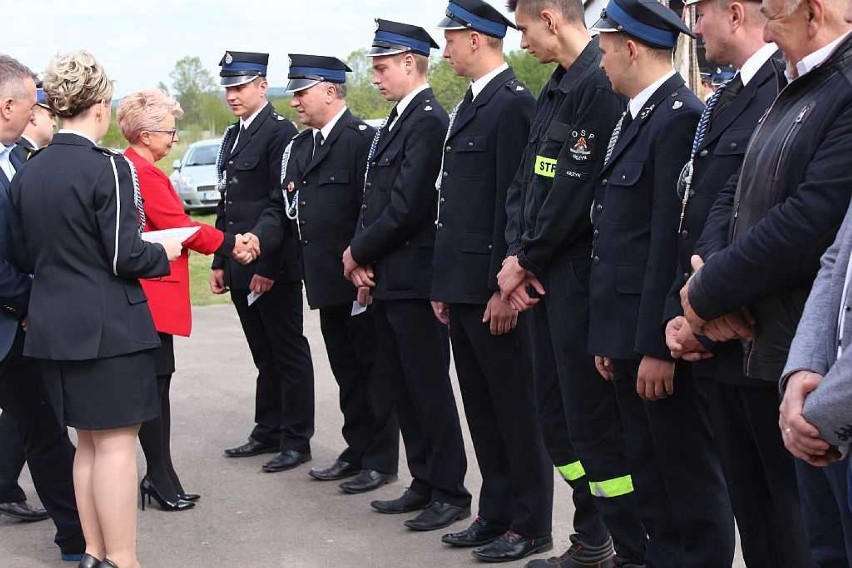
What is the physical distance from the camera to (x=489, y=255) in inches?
210

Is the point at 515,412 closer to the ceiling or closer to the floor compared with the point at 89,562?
closer to the ceiling

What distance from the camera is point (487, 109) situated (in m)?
5.34

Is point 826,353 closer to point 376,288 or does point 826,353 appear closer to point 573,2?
point 573,2

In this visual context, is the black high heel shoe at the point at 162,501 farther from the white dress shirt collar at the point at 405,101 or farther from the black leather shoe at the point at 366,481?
the white dress shirt collar at the point at 405,101

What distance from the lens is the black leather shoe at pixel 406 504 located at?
6.09 metres

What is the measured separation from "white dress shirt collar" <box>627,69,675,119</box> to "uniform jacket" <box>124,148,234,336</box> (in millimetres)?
2326

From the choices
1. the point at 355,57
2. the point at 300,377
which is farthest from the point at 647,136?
the point at 355,57

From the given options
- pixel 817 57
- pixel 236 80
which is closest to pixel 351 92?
pixel 236 80

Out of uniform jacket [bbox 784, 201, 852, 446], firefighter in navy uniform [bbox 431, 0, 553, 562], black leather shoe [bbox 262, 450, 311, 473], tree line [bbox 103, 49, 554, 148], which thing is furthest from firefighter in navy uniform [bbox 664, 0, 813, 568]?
tree line [bbox 103, 49, 554, 148]

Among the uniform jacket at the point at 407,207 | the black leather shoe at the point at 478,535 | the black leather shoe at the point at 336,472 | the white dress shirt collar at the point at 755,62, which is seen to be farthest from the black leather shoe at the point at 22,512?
the white dress shirt collar at the point at 755,62

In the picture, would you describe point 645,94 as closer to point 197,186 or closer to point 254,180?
point 254,180

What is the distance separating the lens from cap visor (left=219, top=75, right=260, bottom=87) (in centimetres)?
735

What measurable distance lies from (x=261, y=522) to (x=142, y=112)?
6.95 ft

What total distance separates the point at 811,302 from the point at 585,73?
2136 mm
